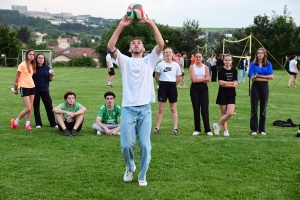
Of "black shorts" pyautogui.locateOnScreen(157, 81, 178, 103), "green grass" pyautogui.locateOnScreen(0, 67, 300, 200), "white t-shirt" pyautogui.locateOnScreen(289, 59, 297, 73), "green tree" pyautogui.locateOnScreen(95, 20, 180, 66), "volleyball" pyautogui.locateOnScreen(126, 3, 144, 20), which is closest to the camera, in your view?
"volleyball" pyautogui.locateOnScreen(126, 3, 144, 20)

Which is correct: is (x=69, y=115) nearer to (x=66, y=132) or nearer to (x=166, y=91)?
(x=66, y=132)

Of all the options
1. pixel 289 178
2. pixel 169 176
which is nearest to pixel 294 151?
pixel 289 178

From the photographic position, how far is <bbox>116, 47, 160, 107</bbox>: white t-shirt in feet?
20.4

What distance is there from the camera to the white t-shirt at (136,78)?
20.4ft

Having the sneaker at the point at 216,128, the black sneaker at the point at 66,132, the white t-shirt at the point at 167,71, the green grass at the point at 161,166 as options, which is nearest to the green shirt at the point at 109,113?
the green grass at the point at 161,166

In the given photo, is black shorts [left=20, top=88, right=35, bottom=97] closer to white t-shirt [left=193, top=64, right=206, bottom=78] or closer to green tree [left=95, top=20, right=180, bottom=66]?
white t-shirt [left=193, top=64, right=206, bottom=78]

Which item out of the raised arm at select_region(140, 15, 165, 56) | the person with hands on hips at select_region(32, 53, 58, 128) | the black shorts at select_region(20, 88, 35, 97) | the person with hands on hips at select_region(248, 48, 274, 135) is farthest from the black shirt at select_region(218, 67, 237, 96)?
the black shorts at select_region(20, 88, 35, 97)

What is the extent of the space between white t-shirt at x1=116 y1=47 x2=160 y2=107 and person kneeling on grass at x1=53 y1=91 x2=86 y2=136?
418 centimetres

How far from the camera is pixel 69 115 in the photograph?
10.3m

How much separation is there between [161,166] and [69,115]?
139 inches

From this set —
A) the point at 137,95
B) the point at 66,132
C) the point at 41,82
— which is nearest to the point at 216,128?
the point at 66,132

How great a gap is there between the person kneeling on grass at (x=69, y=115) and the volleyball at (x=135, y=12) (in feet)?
15.3

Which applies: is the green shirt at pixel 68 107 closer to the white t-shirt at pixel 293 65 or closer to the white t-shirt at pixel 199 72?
the white t-shirt at pixel 199 72

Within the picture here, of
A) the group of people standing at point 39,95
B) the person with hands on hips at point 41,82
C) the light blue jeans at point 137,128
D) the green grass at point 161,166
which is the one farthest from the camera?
the person with hands on hips at point 41,82
